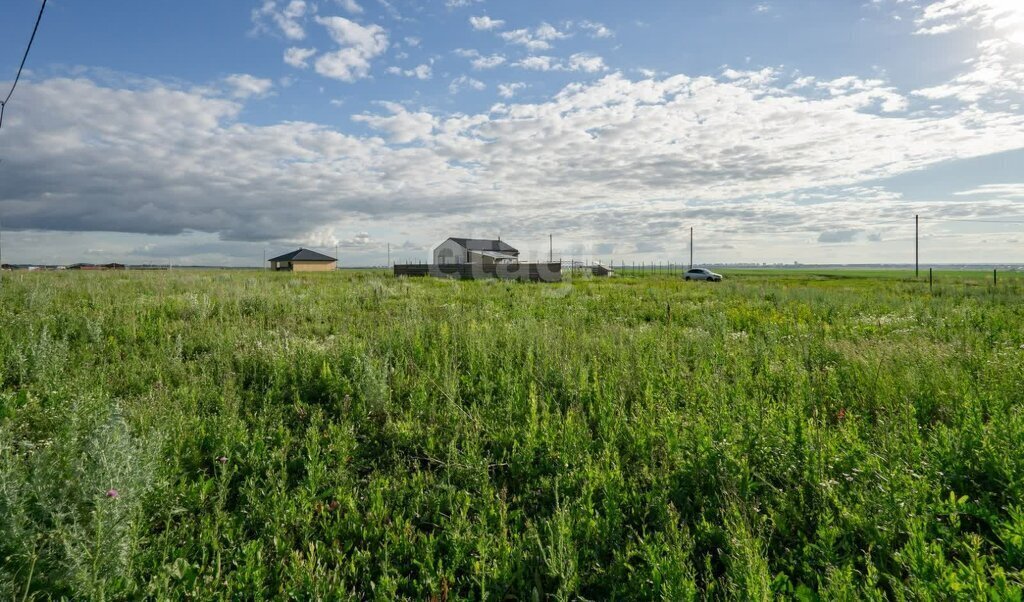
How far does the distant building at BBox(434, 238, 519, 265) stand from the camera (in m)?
56.4

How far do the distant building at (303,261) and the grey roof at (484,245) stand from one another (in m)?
28.1

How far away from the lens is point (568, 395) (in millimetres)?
4547

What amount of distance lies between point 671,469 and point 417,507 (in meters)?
1.82

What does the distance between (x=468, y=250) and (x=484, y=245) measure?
556 centimetres

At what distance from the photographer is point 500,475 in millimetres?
3312

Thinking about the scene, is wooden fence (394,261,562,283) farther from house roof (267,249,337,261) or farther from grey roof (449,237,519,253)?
house roof (267,249,337,261)

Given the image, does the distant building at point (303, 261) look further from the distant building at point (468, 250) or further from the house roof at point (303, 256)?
the distant building at point (468, 250)

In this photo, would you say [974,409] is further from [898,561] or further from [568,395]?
[568,395]

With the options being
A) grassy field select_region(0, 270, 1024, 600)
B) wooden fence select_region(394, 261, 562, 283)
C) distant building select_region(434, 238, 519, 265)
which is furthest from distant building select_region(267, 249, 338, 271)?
grassy field select_region(0, 270, 1024, 600)

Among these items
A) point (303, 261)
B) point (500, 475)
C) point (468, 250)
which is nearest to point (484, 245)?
point (468, 250)

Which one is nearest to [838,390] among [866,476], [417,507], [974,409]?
[974,409]

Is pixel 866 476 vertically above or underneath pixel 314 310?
underneath

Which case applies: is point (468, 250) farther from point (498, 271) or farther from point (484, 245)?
point (498, 271)

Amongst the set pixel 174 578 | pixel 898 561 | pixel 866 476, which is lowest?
pixel 174 578
